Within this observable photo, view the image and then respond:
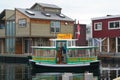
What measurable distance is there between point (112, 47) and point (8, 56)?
15.6 m

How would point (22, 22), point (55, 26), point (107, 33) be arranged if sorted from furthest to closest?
point (55, 26), point (22, 22), point (107, 33)

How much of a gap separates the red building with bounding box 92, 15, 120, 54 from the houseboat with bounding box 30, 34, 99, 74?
46.7ft

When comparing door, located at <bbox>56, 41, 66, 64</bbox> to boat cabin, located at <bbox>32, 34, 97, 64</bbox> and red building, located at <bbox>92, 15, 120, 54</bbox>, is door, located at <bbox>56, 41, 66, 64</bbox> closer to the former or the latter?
boat cabin, located at <bbox>32, 34, 97, 64</bbox>

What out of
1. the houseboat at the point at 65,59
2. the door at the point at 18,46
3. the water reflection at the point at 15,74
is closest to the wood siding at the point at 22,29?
the door at the point at 18,46

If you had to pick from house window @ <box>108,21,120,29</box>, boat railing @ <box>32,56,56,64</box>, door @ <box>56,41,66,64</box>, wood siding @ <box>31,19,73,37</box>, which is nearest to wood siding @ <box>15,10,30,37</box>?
wood siding @ <box>31,19,73,37</box>

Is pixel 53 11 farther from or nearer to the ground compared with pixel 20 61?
farther from the ground

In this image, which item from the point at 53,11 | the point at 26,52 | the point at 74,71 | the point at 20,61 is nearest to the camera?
the point at 74,71

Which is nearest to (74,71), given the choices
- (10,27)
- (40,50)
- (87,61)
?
(87,61)

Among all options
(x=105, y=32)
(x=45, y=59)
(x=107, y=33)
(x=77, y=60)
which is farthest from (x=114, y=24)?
(x=45, y=59)

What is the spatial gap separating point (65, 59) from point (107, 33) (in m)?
17.6

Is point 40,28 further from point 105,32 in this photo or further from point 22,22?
point 105,32

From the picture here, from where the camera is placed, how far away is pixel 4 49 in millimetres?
57156

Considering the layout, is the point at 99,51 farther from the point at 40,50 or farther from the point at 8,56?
the point at 40,50

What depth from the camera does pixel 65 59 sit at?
3481 centimetres
